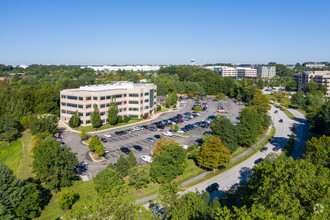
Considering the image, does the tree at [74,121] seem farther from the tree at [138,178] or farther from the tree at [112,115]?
the tree at [138,178]

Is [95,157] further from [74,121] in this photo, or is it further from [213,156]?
[213,156]

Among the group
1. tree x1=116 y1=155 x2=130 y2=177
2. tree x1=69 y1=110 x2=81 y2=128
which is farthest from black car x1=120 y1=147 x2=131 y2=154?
tree x1=69 y1=110 x2=81 y2=128

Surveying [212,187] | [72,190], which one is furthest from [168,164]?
[72,190]

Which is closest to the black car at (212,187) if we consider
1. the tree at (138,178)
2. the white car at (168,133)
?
the tree at (138,178)

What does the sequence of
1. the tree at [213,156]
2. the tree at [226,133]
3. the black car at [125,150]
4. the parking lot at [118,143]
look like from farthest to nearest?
1. the black car at [125,150]
2. the tree at [226,133]
3. the parking lot at [118,143]
4. the tree at [213,156]

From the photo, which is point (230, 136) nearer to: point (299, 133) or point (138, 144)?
point (138, 144)

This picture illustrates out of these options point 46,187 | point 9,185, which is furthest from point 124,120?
point 9,185
